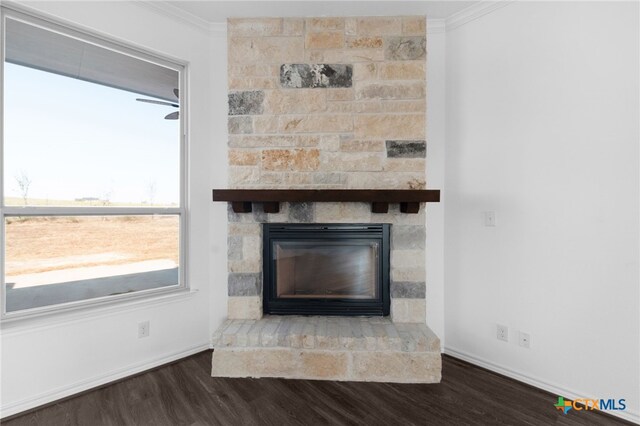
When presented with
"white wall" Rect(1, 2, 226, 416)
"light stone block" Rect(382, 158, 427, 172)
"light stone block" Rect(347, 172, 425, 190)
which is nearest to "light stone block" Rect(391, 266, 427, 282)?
"light stone block" Rect(347, 172, 425, 190)

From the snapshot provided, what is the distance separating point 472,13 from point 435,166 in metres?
1.18

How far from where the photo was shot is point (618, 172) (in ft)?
5.51

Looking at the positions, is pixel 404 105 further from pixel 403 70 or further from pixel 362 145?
pixel 362 145

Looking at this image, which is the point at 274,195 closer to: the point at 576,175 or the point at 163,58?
the point at 163,58

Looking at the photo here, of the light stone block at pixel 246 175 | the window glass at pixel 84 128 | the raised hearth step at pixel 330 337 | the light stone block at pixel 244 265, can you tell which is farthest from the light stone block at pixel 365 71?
the raised hearth step at pixel 330 337

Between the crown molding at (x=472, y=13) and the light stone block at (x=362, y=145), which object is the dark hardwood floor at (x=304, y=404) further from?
the crown molding at (x=472, y=13)

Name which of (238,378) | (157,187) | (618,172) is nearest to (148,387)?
(238,378)

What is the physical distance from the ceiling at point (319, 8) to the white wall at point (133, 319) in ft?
0.70

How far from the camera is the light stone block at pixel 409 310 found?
7.50ft

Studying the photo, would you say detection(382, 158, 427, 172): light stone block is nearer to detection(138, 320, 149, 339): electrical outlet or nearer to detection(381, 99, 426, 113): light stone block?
detection(381, 99, 426, 113): light stone block

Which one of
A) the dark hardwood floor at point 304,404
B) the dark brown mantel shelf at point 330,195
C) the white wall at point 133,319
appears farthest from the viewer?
the dark brown mantel shelf at point 330,195

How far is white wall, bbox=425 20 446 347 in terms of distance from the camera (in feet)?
7.88

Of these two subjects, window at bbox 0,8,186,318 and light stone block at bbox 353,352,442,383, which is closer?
window at bbox 0,8,186,318

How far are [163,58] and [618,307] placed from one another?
3513mm
